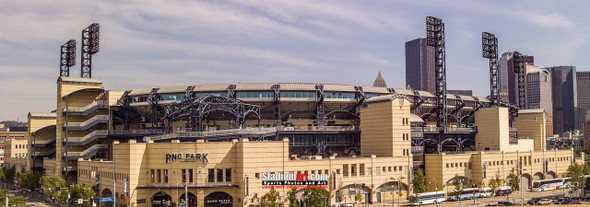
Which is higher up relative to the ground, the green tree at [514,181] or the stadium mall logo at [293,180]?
the stadium mall logo at [293,180]

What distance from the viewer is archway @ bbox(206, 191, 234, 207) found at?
10551 centimetres

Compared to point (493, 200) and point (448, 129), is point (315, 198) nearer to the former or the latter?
point (493, 200)

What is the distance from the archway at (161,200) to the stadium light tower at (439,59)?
294ft

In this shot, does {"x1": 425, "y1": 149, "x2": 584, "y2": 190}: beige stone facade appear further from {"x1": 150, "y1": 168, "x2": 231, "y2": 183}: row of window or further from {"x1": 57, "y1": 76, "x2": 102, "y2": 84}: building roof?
{"x1": 57, "y1": 76, "x2": 102, "y2": 84}: building roof

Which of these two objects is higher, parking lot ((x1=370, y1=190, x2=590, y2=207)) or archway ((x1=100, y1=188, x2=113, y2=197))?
archway ((x1=100, y1=188, x2=113, y2=197))

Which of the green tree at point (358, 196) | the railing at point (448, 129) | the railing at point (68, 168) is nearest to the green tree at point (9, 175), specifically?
the railing at point (68, 168)

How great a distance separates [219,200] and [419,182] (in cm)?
4535

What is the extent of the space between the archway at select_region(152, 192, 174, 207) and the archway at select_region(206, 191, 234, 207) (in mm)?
6691

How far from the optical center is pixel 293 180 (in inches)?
4321

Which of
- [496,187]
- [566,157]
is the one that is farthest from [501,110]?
[496,187]

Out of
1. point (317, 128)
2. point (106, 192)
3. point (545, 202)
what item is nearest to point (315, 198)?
point (106, 192)

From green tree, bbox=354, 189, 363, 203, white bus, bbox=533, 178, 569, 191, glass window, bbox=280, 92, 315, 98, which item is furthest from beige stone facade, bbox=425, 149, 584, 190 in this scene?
glass window, bbox=280, 92, 315, 98

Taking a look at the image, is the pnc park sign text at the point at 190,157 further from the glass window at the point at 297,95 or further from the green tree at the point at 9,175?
the green tree at the point at 9,175

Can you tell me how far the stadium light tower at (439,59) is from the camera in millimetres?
169500
